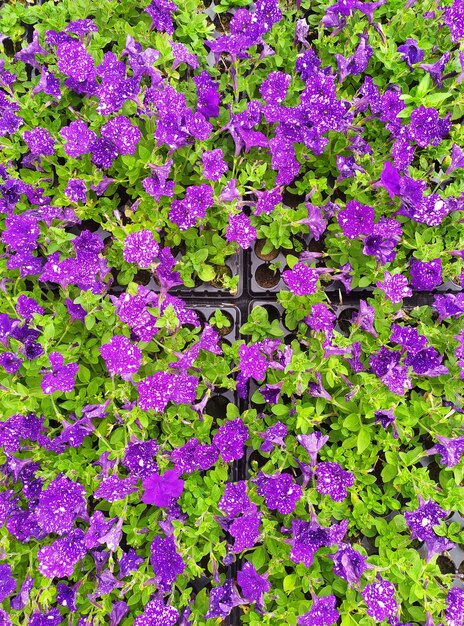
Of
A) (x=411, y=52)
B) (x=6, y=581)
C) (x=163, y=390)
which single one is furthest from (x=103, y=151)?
(x=6, y=581)

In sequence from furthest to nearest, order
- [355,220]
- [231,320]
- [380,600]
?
[231,320]
[355,220]
[380,600]

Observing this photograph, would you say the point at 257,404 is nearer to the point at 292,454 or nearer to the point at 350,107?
the point at 292,454

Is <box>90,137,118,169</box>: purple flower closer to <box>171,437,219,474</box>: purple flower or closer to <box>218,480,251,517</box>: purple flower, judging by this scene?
<box>171,437,219,474</box>: purple flower

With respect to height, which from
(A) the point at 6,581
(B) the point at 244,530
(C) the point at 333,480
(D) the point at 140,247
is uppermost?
(D) the point at 140,247

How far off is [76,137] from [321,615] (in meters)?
1.47

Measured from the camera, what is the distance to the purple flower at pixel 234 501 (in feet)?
4.30

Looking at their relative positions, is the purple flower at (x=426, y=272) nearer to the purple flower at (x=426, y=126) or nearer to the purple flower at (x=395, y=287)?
the purple flower at (x=395, y=287)

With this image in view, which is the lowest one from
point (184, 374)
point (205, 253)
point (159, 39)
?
point (184, 374)

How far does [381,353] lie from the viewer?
4.63ft

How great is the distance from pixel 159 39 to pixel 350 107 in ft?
2.00


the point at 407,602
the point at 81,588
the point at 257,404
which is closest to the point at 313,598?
the point at 407,602

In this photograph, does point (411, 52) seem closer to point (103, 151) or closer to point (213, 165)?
point (213, 165)

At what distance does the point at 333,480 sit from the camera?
1317 millimetres

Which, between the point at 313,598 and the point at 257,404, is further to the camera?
the point at 257,404
